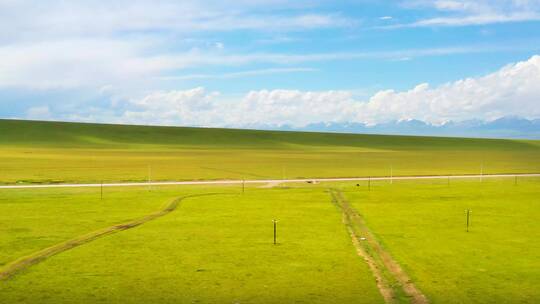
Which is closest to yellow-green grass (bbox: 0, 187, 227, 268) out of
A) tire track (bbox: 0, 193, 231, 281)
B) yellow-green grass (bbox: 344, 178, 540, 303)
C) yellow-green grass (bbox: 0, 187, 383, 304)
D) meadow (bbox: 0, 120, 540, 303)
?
meadow (bbox: 0, 120, 540, 303)

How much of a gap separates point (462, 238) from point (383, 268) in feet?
31.3

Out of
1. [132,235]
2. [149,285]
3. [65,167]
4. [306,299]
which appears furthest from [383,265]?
[65,167]

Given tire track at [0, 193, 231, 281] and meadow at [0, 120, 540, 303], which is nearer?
meadow at [0, 120, 540, 303]

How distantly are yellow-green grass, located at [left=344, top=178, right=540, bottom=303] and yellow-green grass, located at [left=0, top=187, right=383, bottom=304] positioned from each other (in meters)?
2.74

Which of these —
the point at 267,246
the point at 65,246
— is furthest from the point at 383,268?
the point at 65,246

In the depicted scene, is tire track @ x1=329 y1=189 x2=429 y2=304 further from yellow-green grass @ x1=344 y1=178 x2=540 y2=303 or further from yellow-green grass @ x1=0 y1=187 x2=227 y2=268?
yellow-green grass @ x1=0 y1=187 x2=227 y2=268

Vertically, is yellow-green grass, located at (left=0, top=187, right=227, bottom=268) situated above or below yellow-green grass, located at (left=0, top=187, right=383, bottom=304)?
above

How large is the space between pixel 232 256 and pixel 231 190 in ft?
107

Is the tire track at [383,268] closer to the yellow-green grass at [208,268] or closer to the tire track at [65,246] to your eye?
the yellow-green grass at [208,268]

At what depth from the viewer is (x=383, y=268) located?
23828mm

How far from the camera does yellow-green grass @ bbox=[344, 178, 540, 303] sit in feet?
69.3

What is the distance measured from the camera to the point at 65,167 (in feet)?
298

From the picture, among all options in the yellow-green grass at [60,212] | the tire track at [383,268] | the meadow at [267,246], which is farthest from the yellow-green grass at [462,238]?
the yellow-green grass at [60,212]

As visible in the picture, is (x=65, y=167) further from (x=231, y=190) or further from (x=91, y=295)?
(x=91, y=295)
